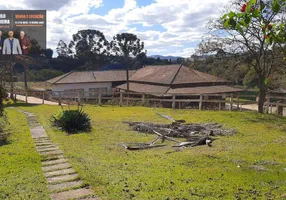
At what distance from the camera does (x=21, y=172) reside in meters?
6.41

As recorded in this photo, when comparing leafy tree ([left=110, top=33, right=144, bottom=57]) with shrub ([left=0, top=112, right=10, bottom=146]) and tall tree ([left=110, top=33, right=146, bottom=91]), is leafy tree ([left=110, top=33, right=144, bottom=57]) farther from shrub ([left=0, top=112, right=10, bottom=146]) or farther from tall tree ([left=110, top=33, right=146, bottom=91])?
shrub ([left=0, top=112, right=10, bottom=146])

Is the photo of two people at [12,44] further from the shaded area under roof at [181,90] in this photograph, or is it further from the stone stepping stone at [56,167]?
the stone stepping stone at [56,167]

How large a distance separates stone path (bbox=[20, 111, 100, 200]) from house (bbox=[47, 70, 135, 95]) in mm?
33352

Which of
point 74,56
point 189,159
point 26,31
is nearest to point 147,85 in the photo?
point 26,31

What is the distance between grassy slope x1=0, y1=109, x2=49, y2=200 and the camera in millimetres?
5293

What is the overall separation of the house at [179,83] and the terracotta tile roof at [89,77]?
697 centimetres

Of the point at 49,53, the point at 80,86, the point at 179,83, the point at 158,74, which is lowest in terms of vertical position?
the point at 80,86

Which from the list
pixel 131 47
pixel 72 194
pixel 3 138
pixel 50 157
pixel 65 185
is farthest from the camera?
pixel 131 47

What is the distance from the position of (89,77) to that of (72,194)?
39667 millimetres

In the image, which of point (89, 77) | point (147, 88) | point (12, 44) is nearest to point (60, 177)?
point (147, 88)

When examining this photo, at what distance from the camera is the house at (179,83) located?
3138cm

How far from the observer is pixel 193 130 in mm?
11719

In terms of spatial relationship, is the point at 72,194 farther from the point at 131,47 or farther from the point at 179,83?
the point at 131,47

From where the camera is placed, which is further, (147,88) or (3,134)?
(147,88)
